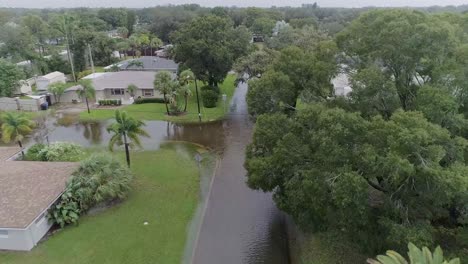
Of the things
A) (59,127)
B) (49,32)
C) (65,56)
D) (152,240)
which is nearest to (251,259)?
(152,240)

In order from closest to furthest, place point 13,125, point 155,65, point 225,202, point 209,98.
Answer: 1. point 225,202
2. point 13,125
3. point 209,98
4. point 155,65

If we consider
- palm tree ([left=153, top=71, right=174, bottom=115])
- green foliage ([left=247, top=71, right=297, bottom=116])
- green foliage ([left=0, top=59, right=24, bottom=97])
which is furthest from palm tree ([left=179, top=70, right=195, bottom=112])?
green foliage ([left=0, top=59, right=24, bottom=97])

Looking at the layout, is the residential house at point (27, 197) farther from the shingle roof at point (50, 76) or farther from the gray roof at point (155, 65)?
the gray roof at point (155, 65)

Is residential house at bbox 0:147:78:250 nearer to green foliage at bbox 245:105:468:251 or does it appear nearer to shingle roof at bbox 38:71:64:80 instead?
green foliage at bbox 245:105:468:251

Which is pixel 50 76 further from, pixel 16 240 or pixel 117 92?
pixel 16 240

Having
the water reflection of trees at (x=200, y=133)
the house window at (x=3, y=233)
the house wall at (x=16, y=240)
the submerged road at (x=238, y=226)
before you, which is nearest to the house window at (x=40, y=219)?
the house wall at (x=16, y=240)

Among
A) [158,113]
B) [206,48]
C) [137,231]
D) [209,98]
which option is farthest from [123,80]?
[137,231]
